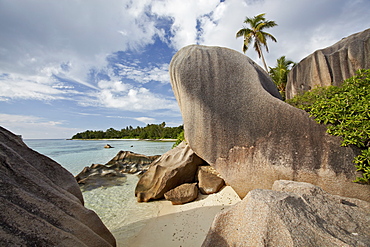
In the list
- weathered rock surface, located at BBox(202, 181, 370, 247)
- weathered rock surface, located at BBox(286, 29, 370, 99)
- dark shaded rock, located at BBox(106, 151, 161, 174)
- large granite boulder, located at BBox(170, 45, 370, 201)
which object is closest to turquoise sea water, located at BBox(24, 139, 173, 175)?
dark shaded rock, located at BBox(106, 151, 161, 174)

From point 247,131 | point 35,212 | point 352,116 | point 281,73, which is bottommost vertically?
point 35,212

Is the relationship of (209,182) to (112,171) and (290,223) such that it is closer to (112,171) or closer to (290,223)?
(290,223)

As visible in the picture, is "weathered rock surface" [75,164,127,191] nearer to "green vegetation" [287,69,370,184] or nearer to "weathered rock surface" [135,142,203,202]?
"weathered rock surface" [135,142,203,202]

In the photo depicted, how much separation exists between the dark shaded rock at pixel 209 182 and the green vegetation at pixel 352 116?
112 inches

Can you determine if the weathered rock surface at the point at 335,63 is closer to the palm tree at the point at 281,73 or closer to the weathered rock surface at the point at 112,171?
the weathered rock surface at the point at 112,171

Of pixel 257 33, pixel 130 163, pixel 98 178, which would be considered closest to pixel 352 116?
pixel 98 178

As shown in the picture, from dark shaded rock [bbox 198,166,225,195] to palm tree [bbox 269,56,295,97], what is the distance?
64.5 ft

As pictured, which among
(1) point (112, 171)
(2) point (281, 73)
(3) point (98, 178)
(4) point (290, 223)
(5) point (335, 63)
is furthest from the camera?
(2) point (281, 73)

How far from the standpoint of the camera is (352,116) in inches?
147

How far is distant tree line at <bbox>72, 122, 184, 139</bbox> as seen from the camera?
58031mm

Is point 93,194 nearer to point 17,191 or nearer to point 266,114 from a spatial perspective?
point 17,191

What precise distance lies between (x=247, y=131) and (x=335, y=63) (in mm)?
5573

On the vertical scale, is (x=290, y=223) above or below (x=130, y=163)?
above

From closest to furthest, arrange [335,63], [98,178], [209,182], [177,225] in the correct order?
[177,225] < [209,182] < [335,63] < [98,178]
